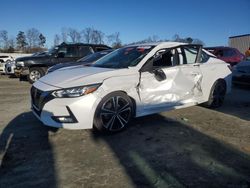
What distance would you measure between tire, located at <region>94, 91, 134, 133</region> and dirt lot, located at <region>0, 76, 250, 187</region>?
0.18m

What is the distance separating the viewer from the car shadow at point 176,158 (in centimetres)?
302

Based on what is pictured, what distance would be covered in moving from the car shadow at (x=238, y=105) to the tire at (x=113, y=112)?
2.72 metres

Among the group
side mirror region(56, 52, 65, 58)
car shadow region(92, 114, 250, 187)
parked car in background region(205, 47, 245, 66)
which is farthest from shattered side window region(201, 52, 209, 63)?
parked car in background region(205, 47, 245, 66)

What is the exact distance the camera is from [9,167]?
3.46 meters

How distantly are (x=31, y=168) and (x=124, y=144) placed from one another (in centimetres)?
143

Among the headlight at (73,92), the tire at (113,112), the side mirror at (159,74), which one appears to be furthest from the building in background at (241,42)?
the headlight at (73,92)

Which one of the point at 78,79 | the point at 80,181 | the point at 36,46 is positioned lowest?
the point at 80,181

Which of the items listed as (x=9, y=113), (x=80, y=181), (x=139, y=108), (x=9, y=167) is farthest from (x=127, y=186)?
(x=9, y=113)

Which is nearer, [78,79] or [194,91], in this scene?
[78,79]

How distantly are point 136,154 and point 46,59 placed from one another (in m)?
9.42

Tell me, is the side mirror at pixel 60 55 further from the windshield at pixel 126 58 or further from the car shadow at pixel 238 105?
the car shadow at pixel 238 105

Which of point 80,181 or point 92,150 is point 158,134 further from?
point 80,181

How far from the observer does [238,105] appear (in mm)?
6945

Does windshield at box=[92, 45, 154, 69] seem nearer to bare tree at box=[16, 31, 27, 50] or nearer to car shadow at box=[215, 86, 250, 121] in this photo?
car shadow at box=[215, 86, 250, 121]
